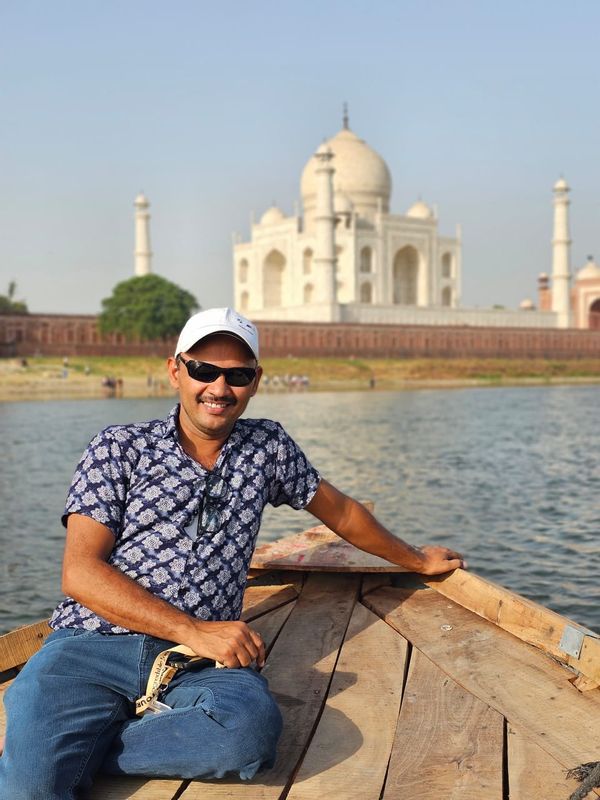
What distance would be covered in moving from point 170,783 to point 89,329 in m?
39.6

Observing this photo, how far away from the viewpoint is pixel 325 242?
45.9 meters

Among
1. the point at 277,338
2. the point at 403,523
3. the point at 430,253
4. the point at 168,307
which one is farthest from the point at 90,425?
the point at 430,253

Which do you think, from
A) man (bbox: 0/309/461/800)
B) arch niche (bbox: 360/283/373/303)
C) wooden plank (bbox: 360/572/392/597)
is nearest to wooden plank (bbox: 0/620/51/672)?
man (bbox: 0/309/461/800)

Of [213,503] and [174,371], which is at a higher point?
[174,371]

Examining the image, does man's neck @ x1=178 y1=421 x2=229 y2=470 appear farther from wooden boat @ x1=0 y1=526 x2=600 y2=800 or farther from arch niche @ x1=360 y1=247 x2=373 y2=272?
arch niche @ x1=360 y1=247 x2=373 y2=272

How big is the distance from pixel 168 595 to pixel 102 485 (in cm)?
34

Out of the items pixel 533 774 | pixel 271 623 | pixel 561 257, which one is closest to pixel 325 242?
pixel 561 257

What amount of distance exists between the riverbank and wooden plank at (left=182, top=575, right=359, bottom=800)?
91.0ft

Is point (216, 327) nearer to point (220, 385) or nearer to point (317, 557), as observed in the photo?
point (220, 385)

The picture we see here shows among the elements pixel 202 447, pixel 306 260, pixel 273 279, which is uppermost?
pixel 306 260

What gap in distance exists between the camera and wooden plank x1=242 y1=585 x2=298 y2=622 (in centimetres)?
378

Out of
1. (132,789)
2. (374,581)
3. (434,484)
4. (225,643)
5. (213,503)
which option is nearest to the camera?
(132,789)

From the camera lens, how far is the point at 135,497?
8.75ft

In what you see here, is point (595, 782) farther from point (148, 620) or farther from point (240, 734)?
point (148, 620)
